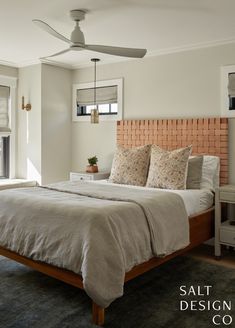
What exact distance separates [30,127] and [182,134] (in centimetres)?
241

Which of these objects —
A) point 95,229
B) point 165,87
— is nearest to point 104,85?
point 165,87

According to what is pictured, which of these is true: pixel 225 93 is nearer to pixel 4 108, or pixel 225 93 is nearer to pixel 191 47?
pixel 191 47

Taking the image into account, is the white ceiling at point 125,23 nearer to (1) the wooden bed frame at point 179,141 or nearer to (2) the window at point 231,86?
(2) the window at point 231,86

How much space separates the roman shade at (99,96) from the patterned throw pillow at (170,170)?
1.59 meters

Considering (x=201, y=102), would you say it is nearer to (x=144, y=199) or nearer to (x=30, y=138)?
(x=144, y=199)

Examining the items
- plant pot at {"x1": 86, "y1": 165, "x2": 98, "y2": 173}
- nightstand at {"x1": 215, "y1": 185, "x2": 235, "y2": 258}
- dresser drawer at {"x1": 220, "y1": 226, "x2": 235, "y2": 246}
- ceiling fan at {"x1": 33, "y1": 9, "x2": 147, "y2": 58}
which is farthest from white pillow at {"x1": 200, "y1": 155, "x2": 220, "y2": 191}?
plant pot at {"x1": 86, "y1": 165, "x2": 98, "y2": 173}

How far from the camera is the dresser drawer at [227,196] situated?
11.8 feet

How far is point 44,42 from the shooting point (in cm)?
426

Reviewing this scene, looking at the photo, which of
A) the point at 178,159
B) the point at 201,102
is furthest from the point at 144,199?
the point at 201,102

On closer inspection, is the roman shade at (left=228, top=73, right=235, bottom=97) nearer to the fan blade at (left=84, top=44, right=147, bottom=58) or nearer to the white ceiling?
the white ceiling

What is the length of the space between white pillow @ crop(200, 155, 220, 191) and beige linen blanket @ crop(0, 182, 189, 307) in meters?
0.83

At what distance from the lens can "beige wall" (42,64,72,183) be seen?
5.36m

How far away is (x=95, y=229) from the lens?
2406 millimetres

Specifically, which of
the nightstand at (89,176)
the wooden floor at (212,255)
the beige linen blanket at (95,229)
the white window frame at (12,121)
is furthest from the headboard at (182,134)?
the white window frame at (12,121)
